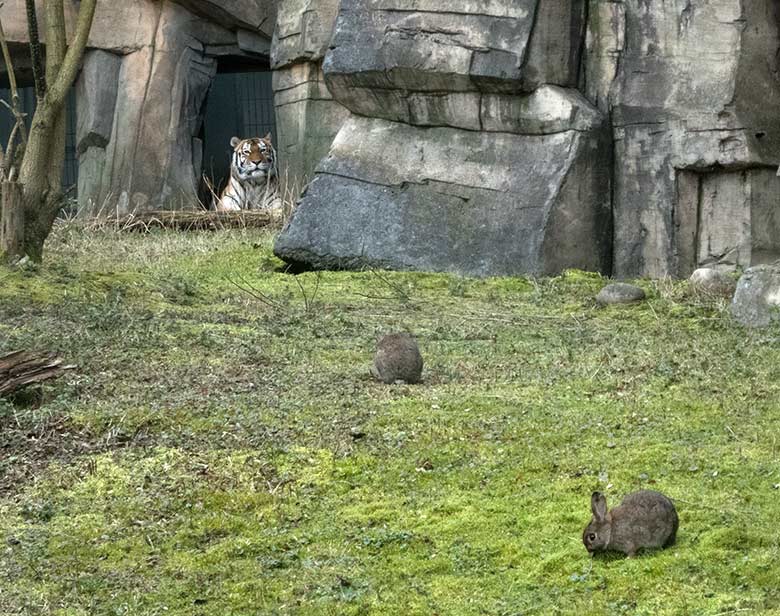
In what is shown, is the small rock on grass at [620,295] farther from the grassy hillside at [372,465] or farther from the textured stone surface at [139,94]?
the textured stone surface at [139,94]

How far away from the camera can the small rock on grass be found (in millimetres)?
9695

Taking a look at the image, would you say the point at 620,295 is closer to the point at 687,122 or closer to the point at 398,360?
the point at 687,122

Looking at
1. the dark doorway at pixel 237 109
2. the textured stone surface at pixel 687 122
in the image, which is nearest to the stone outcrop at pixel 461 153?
the textured stone surface at pixel 687 122

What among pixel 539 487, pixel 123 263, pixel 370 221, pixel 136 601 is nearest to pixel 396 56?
pixel 370 221

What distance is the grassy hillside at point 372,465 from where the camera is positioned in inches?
170

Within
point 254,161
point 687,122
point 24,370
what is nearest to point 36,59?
point 24,370

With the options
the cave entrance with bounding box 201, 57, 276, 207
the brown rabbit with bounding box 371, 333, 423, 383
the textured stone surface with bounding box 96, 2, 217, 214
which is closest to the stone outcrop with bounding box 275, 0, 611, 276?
the brown rabbit with bounding box 371, 333, 423, 383

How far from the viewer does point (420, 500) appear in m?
5.08

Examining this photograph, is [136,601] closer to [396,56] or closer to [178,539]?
[178,539]

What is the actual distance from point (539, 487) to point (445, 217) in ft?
21.8

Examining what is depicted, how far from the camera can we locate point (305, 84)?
15914 millimetres

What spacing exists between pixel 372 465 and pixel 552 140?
6.37 meters

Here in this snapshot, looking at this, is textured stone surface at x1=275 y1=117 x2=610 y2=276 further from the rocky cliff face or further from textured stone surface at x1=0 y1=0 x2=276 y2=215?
textured stone surface at x1=0 y1=0 x2=276 y2=215

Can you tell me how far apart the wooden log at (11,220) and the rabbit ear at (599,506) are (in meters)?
6.32
